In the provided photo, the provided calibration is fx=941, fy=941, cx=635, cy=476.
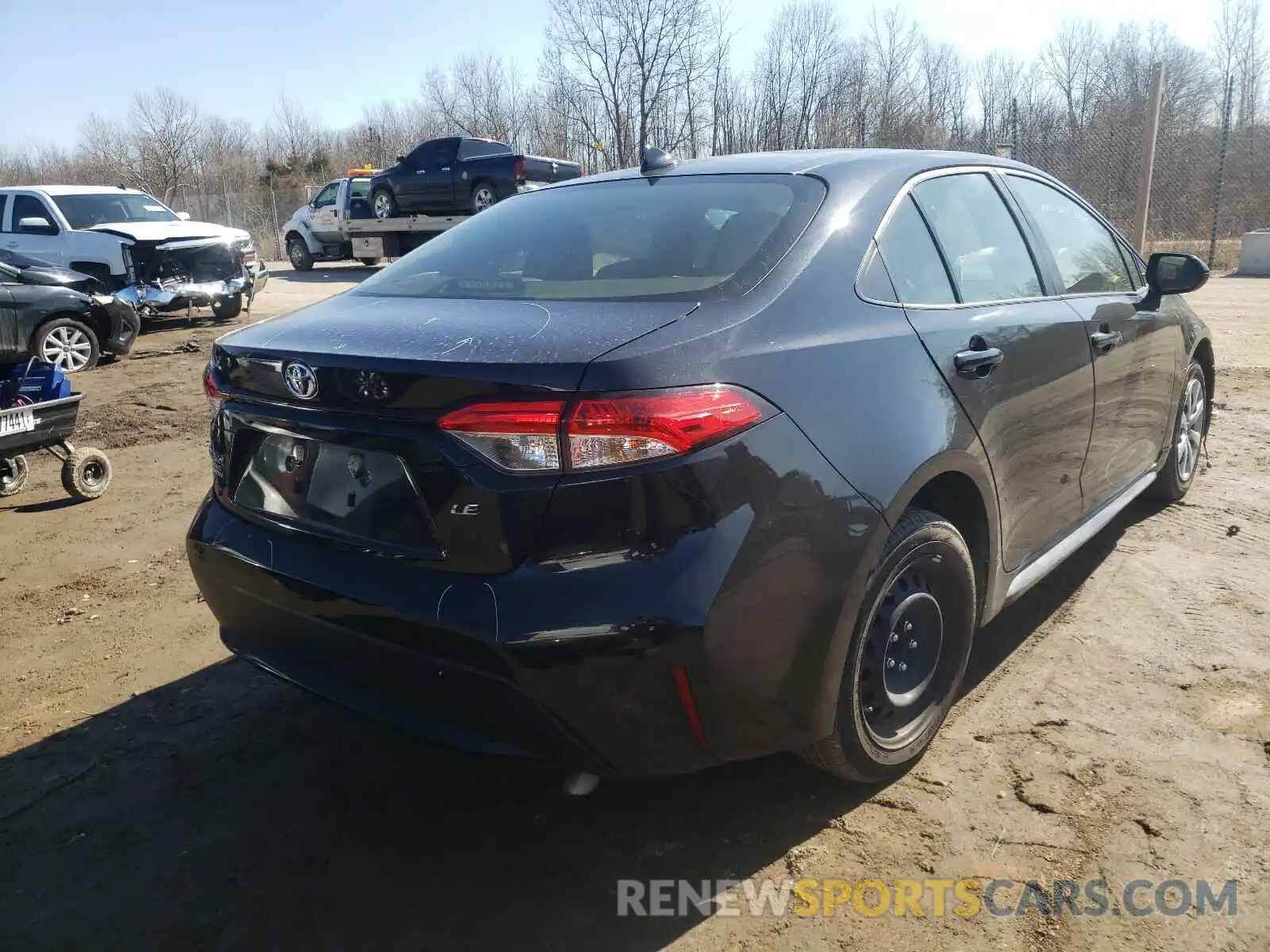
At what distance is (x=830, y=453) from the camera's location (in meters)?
2.15

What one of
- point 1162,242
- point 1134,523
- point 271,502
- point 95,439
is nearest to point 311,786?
point 271,502

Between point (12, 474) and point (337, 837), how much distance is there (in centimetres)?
463

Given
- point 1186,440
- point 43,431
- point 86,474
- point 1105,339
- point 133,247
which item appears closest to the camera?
point 1105,339

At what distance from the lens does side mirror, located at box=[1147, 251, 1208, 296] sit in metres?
3.92

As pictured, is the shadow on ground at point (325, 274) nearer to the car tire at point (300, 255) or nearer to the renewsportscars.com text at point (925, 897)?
the car tire at point (300, 255)

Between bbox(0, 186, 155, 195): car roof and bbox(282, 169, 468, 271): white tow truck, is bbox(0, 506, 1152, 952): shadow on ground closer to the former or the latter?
bbox(0, 186, 155, 195): car roof

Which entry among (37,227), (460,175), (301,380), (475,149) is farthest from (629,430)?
(475,149)

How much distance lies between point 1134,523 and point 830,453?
3.14 metres

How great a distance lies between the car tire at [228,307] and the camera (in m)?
12.7

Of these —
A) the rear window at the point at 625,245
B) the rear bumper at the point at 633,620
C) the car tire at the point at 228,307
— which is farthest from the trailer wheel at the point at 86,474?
the car tire at the point at 228,307

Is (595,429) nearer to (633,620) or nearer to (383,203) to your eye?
(633,620)

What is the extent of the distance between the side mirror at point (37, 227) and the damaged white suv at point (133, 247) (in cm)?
1

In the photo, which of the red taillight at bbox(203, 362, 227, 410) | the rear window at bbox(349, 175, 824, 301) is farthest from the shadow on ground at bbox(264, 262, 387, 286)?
the red taillight at bbox(203, 362, 227, 410)

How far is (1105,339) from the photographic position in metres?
3.41
